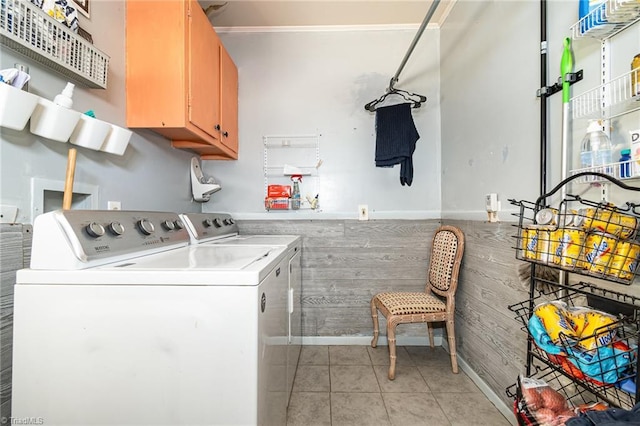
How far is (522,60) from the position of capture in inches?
56.5

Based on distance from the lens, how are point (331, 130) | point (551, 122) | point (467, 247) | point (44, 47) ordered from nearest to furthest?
point (44, 47) → point (551, 122) → point (467, 247) → point (331, 130)

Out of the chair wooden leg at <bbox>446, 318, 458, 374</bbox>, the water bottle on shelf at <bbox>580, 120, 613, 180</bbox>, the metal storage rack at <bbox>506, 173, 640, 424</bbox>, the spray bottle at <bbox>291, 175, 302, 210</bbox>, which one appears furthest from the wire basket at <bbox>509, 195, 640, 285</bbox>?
the spray bottle at <bbox>291, 175, 302, 210</bbox>

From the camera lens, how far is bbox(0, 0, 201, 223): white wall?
100 centimetres

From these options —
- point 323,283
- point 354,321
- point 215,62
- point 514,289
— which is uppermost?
point 215,62

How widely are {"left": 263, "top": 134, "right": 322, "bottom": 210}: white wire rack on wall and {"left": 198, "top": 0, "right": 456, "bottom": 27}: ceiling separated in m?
0.94

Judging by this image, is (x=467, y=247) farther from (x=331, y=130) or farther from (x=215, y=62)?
(x=215, y=62)

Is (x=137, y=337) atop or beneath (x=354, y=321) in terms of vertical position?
atop

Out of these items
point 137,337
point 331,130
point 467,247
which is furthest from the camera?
point 331,130

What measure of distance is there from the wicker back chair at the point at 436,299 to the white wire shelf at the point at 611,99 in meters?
1.03

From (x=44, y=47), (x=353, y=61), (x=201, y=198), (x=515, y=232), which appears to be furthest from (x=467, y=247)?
(x=44, y=47)

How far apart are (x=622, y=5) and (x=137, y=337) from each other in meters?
1.70

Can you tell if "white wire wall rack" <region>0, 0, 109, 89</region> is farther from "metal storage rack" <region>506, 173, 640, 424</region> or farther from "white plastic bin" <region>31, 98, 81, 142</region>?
"metal storage rack" <region>506, 173, 640, 424</region>

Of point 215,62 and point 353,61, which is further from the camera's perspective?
point 353,61

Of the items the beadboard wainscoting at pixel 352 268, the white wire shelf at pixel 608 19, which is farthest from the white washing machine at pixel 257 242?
the white wire shelf at pixel 608 19
